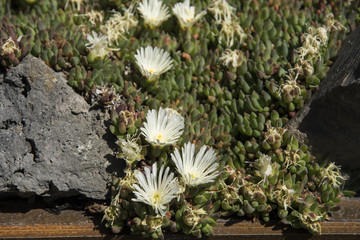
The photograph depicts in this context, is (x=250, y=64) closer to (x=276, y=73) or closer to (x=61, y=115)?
(x=276, y=73)

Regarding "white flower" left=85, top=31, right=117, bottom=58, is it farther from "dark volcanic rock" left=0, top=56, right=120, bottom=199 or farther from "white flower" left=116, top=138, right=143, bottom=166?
"white flower" left=116, top=138, right=143, bottom=166

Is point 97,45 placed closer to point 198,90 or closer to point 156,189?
point 198,90

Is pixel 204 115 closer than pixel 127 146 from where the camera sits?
No

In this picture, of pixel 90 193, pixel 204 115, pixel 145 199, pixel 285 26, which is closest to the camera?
pixel 145 199

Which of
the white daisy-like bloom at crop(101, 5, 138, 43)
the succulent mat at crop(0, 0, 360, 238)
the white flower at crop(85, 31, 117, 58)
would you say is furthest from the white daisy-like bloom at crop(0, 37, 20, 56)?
the white daisy-like bloom at crop(101, 5, 138, 43)

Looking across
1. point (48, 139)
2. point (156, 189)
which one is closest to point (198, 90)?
point (156, 189)

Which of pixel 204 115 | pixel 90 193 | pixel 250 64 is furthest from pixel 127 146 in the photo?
pixel 250 64

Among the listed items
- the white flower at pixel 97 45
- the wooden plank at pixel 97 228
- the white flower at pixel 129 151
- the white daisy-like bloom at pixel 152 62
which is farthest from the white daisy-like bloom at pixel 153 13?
the wooden plank at pixel 97 228

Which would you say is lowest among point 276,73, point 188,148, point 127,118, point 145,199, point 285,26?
point 145,199
